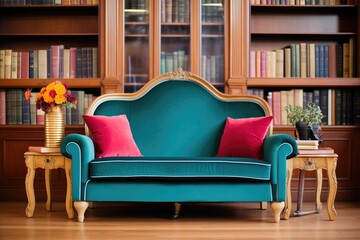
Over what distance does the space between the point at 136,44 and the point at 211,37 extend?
64 centimetres

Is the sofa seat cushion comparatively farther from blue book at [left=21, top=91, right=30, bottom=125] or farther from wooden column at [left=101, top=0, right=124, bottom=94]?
blue book at [left=21, top=91, right=30, bottom=125]

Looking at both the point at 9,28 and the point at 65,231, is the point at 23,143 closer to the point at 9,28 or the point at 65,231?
the point at 9,28

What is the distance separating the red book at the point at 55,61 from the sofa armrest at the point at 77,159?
126 centimetres

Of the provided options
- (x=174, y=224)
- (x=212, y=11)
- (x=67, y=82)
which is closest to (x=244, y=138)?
(x=174, y=224)

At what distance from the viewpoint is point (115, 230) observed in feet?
12.8

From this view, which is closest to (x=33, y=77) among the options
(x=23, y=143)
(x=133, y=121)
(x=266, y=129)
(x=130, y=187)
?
(x=23, y=143)

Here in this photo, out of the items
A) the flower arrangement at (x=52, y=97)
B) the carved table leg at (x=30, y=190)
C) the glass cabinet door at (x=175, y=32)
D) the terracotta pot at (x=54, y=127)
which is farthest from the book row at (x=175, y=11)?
the carved table leg at (x=30, y=190)

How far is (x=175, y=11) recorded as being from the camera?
5332mm

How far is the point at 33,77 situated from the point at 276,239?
9.10 ft

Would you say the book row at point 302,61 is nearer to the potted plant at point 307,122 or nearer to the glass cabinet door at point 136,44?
the potted plant at point 307,122

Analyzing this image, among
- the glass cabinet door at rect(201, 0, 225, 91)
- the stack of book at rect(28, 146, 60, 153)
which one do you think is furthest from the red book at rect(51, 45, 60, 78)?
the glass cabinet door at rect(201, 0, 225, 91)

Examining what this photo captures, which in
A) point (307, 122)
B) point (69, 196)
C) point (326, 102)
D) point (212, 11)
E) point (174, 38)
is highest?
point (212, 11)

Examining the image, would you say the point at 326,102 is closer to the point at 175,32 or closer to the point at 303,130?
the point at 303,130

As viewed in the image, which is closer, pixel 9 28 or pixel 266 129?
pixel 266 129
